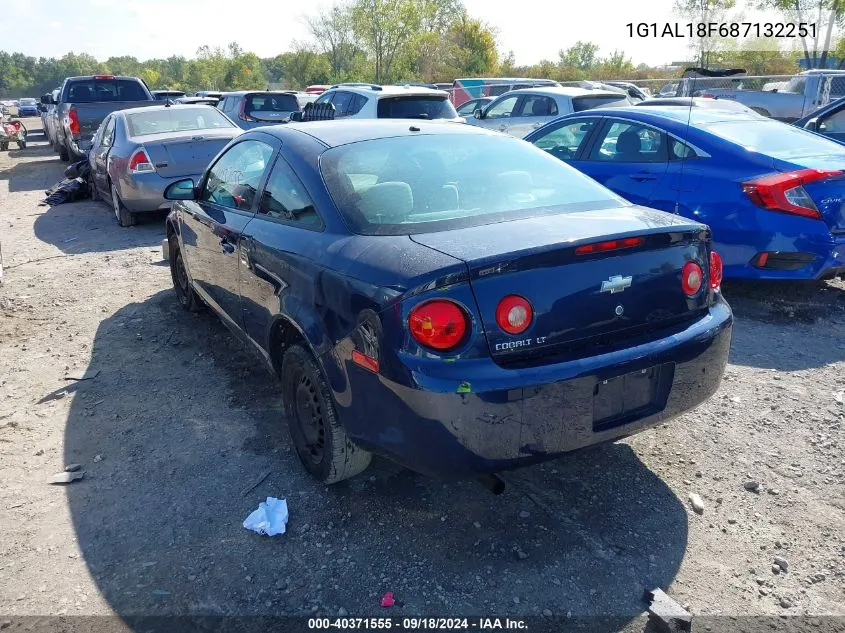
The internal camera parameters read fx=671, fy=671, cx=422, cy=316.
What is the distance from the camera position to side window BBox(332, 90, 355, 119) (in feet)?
39.4

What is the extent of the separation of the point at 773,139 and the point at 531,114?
22.9ft

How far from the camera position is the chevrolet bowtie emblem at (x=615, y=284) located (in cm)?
262

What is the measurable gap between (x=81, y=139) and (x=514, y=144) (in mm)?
12699

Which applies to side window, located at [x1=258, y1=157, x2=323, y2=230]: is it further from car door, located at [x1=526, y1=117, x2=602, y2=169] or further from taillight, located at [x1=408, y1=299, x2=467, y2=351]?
car door, located at [x1=526, y1=117, x2=602, y2=169]

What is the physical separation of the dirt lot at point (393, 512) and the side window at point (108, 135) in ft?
19.3

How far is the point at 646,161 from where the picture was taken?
6000 millimetres

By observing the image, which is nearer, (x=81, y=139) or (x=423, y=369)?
(x=423, y=369)

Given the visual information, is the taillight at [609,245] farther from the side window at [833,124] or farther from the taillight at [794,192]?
the side window at [833,124]

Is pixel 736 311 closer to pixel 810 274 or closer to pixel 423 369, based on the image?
pixel 810 274

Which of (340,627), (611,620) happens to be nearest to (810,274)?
(611,620)

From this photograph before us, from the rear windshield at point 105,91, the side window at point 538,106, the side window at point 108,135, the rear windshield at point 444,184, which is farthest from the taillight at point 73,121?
the rear windshield at point 444,184

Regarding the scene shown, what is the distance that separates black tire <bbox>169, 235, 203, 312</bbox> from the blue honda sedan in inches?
149

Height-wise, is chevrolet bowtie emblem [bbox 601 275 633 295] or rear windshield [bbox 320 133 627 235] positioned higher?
rear windshield [bbox 320 133 627 235]

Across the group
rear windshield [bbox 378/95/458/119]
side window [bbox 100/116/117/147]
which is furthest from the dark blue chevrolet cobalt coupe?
rear windshield [bbox 378/95/458/119]
